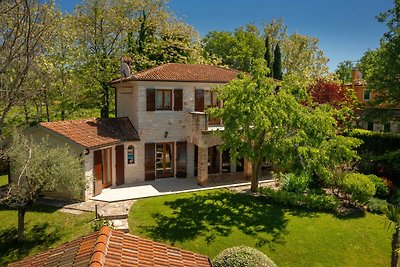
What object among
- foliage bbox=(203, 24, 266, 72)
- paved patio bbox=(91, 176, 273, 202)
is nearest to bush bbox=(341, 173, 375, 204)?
paved patio bbox=(91, 176, 273, 202)

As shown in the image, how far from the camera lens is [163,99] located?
25047mm

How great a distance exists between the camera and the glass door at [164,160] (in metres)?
25.5

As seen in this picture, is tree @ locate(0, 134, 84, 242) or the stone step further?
the stone step

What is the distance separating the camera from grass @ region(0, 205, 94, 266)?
49.4ft

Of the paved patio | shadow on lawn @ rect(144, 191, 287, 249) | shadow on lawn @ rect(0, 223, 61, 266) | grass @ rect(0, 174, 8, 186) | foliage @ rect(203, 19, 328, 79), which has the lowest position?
shadow on lawn @ rect(0, 223, 61, 266)

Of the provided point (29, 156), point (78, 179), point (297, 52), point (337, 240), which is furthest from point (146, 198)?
point (297, 52)

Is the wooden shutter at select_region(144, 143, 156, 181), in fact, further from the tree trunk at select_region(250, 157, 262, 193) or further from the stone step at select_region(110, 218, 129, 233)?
the stone step at select_region(110, 218, 129, 233)

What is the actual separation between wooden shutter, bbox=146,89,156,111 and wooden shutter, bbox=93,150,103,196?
4906 mm

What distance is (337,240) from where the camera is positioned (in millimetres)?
16422

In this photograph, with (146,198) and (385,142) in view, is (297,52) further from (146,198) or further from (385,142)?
(146,198)

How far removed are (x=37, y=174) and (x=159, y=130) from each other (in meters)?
10.8

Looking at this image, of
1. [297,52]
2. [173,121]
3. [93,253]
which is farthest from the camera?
[297,52]

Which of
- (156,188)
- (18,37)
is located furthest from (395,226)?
(18,37)

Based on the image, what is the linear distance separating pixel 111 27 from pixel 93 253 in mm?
32634
